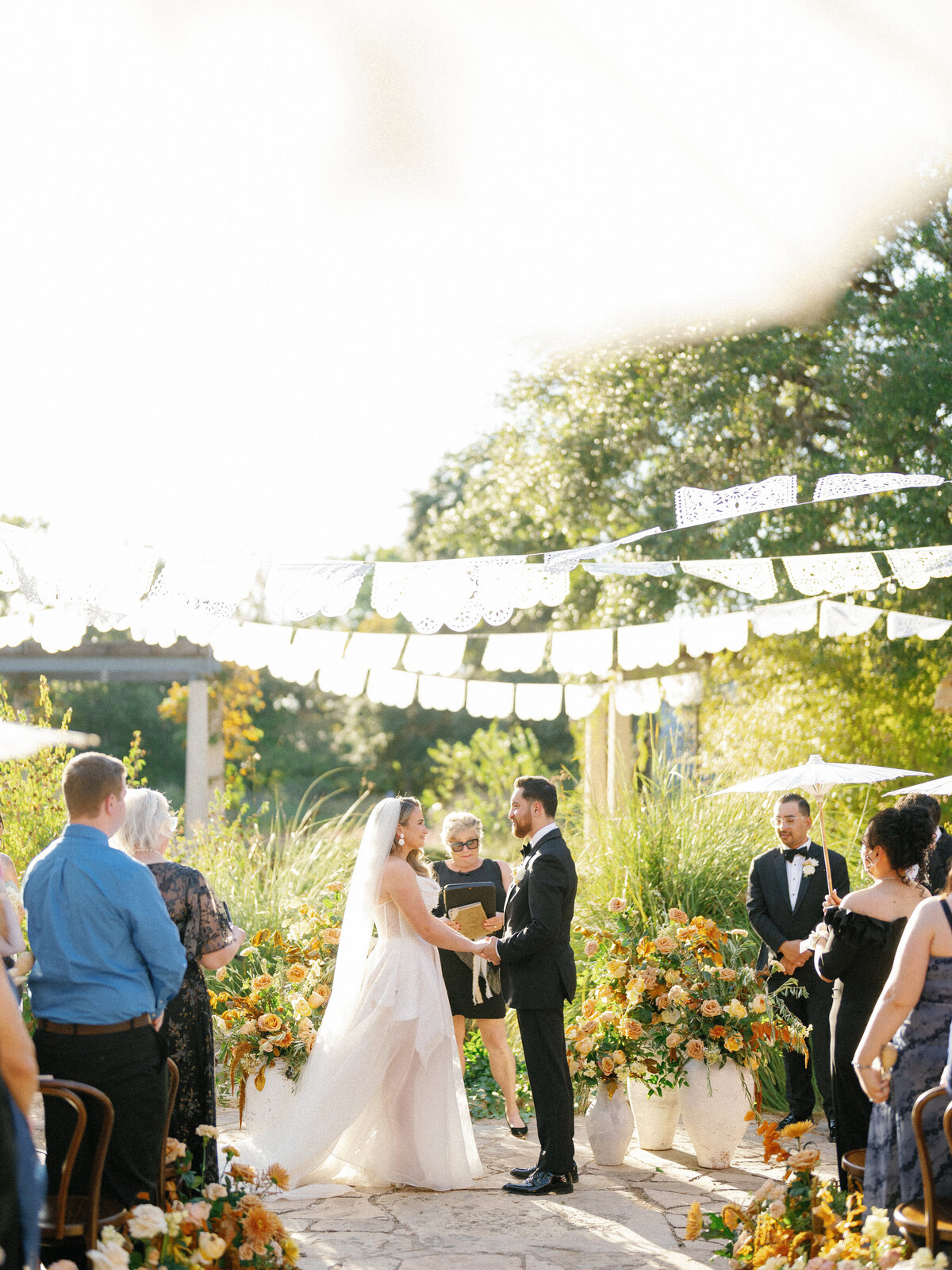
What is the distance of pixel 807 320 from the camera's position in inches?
411

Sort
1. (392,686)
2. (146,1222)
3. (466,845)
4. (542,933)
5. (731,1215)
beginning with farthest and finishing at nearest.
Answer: (392,686)
(466,845)
(542,933)
(731,1215)
(146,1222)

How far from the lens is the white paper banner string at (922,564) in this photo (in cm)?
606

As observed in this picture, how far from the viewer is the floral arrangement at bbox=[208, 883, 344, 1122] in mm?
5406

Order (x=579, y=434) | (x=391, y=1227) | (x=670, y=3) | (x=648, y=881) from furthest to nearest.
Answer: (x=579, y=434) < (x=670, y=3) < (x=648, y=881) < (x=391, y=1227)

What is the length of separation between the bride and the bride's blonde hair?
0.01 meters

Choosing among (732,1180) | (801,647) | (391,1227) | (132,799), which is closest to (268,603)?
(132,799)

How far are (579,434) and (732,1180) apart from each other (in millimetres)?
8237

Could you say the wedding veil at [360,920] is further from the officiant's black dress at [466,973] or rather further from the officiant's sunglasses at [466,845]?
the officiant's sunglasses at [466,845]

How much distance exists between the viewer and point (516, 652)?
7625mm

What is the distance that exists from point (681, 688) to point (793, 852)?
138 inches

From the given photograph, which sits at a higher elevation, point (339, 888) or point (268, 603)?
point (268, 603)

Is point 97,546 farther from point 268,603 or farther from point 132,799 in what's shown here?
point 132,799

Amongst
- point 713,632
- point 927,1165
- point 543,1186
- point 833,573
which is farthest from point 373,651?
point 927,1165

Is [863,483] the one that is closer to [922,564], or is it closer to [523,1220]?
[922,564]
